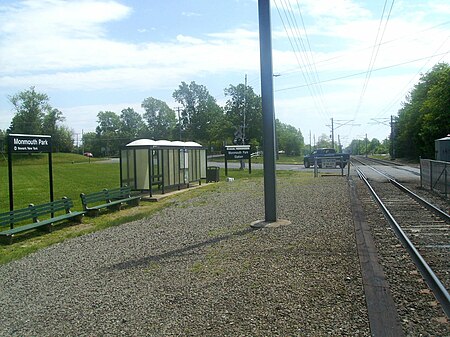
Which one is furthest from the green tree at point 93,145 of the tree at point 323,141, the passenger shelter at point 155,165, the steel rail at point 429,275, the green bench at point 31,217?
the steel rail at point 429,275

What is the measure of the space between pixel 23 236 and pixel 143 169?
886 centimetres

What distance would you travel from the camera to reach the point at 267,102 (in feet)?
37.7

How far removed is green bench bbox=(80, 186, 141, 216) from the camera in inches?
582

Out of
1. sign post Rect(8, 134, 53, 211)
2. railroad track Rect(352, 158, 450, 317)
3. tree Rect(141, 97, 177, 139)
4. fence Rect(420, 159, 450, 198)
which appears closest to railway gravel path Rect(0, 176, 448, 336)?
railroad track Rect(352, 158, 450, 317)

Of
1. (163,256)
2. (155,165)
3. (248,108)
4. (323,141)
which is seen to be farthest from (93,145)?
(163,256)

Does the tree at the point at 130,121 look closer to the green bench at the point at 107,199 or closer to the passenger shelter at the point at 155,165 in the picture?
the passenger shelter at the point at 155,165

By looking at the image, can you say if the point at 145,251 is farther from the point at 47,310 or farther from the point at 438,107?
the point at 438,107

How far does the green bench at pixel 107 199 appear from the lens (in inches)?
582

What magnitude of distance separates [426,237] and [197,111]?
312ft

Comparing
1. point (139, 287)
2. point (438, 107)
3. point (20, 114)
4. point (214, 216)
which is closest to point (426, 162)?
point (214, 216)

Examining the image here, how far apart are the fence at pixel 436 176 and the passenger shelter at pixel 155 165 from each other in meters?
11.3

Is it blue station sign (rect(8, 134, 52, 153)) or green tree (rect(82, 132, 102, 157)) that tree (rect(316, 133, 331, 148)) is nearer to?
green tree (rect(82, 132, 102, 157))

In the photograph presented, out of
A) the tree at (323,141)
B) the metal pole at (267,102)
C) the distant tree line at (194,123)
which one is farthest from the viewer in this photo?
the tree at (323,141)

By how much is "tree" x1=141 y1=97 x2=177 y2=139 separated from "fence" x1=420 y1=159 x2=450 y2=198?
90.9 m
